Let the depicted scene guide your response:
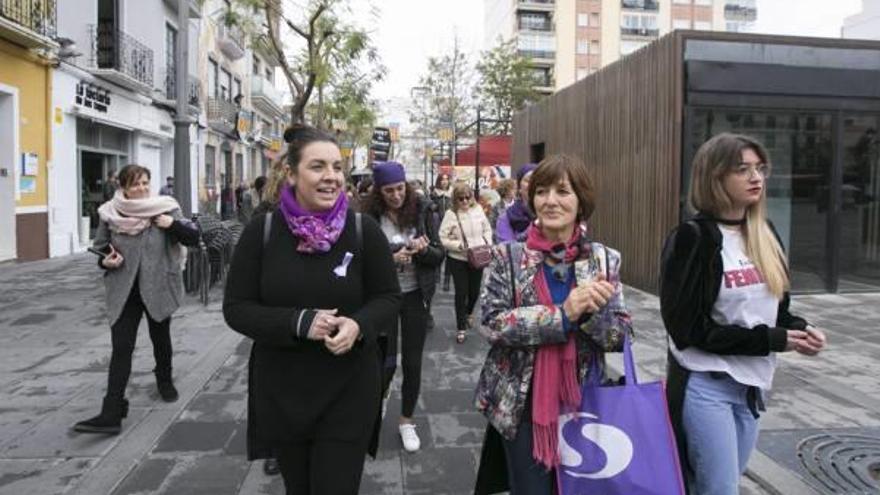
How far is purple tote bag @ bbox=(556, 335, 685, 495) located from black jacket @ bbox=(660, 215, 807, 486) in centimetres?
31

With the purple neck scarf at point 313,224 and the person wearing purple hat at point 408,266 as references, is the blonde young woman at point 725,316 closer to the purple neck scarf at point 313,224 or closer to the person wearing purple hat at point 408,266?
the purple neck scarf at point 313,224

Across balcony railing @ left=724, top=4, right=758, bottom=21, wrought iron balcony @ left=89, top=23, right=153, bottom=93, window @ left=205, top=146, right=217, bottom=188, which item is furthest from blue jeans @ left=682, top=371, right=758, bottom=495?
balcony railing @ left=724, top=4, right=758, bottom=21

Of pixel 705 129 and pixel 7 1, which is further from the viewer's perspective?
pixel 7 1

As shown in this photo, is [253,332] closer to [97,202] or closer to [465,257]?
[465,257]

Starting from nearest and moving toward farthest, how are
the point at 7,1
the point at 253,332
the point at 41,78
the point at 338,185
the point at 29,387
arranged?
the point at 253,332, the point at 338,185, the point at 29,387, the point at 7,1, the point at 41,78

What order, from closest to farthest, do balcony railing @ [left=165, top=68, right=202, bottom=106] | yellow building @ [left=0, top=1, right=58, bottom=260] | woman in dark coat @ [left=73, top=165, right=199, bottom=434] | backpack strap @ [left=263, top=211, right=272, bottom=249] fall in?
backpack strap @ [left=263, top=211, right=272, bottom=249]
woman in dark coat @ [left=73, top=165, right=199, bottom=434]
yellow building @ [left=0, top=1, right=58, bottom=260]
balcony railing @ [left=165, top=68, right=202, bottom=106]

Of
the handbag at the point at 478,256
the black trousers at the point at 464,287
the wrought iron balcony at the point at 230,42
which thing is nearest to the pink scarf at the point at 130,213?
the handbag at the point at 478,256

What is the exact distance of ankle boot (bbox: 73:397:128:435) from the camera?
4543mm

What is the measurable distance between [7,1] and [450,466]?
1341cm

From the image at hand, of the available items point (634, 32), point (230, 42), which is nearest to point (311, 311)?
point (230, 42)

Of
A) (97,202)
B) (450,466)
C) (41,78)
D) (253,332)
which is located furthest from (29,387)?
(97,202)

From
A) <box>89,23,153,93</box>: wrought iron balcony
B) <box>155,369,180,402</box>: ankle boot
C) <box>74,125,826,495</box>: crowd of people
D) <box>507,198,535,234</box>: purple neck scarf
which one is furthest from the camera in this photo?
<box>89,23,153,93</box>: wrought iron balcony

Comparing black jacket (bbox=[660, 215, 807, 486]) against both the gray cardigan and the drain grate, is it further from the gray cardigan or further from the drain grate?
the gray cardigan

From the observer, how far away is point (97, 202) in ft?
61.0
